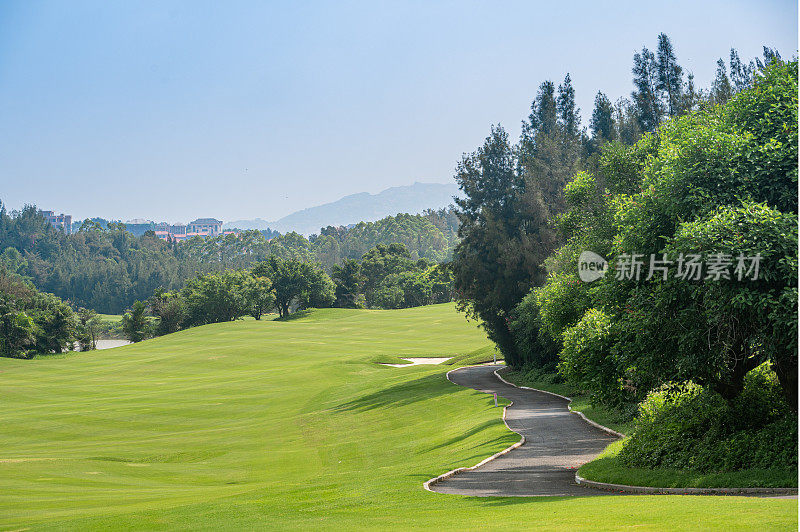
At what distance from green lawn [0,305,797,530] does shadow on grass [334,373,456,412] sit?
0.17 m

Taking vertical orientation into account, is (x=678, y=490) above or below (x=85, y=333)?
below

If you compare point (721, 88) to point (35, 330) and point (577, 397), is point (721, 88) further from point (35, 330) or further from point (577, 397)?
point (35, 330)

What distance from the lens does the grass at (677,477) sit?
13609mm

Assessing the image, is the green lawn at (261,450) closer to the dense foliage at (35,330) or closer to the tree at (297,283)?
the dense foliage at (35,330)

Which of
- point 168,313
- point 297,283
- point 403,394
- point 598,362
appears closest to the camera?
point 598,362

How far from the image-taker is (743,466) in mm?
14633

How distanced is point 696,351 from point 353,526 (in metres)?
7.76

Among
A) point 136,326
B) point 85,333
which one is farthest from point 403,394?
point 136,326

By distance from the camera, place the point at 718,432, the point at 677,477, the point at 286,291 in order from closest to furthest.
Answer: the point at 677,477
the point at 718,432
the point at 286,291

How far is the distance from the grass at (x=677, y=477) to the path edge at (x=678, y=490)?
0.17 metres

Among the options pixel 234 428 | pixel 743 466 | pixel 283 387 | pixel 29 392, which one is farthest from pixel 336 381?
pixel 743 466

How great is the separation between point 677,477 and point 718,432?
1634 millimetres

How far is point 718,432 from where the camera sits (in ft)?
52.0

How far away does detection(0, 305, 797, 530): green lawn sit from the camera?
1272 centimetres
